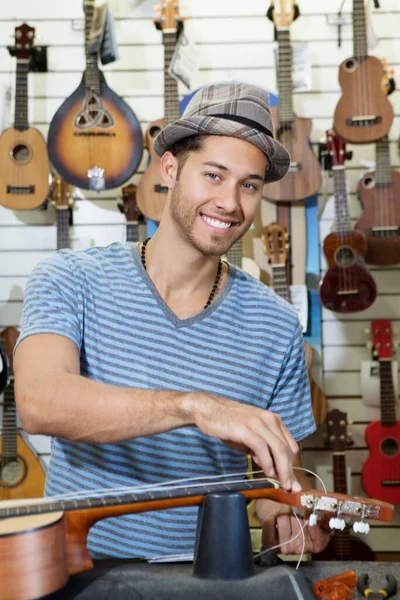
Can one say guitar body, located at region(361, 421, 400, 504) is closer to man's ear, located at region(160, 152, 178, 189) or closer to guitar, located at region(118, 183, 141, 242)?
guitar, located at region(118, 183, 141, 242)

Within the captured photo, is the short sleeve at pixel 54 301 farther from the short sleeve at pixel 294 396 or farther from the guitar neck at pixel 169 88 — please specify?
the guitar neck at pixel 169 88

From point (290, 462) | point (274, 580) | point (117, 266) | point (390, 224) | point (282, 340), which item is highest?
point (390, 224)

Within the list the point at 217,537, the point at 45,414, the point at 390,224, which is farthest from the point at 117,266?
the point at 390,224

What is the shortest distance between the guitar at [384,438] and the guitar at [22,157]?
5.57 feet

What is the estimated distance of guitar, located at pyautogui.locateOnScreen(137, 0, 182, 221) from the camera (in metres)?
3.56

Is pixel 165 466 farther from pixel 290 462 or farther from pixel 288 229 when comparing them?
pixel 288 229

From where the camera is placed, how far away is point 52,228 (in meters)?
3.91

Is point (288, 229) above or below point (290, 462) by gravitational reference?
above

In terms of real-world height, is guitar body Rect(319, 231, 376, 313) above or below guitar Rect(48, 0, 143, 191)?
below

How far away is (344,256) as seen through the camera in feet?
11.7

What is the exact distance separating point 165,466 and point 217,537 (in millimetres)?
460

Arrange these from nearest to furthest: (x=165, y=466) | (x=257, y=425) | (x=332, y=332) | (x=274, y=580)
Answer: (x=274, y=580) → (x=257, y=425) → (x=165, y=466) → (x=332, y=332)

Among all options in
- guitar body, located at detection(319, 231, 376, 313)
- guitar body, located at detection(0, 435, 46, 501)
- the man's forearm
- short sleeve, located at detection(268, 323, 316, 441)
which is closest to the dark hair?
short sleeve, located at detection(268, 323, 316, 441)

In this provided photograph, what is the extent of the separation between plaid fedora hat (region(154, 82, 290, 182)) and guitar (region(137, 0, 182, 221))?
195 centimetres
